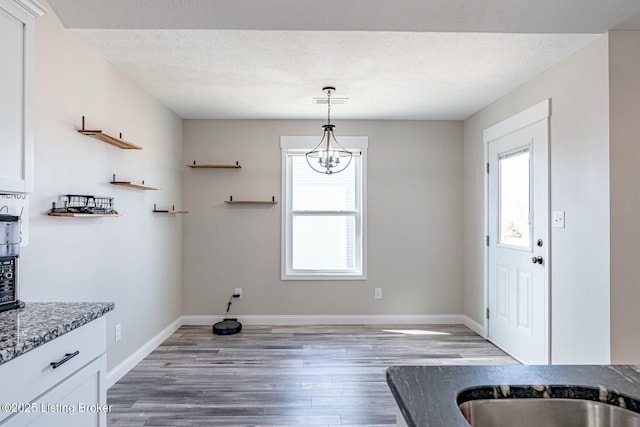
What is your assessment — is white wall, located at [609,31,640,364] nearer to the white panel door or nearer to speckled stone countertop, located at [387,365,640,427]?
the white panel door

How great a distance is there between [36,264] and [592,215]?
11.4 feet

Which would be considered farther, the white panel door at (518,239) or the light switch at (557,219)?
the white panel door at (518,239)

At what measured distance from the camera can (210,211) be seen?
4.52 meters

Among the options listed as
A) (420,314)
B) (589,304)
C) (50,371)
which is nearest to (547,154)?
(589,304)

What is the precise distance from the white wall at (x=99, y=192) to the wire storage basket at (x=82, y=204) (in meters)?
0.06

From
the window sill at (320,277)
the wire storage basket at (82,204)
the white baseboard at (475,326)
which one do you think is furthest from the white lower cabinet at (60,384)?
the white baseboard at (475,326)

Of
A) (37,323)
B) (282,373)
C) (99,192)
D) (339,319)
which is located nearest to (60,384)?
(37,323)

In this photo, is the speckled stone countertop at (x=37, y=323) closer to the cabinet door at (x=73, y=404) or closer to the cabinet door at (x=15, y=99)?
the cabinet door at (x=73, y=404)

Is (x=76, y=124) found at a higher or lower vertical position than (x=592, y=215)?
higher

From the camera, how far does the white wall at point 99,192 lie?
2.13m

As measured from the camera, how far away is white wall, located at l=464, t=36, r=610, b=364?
2.36 metres

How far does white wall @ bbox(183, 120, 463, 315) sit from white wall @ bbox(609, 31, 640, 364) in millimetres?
2279

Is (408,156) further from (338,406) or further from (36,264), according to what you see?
(36,264)

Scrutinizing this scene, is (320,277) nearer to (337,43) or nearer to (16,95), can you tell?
(337,43)
